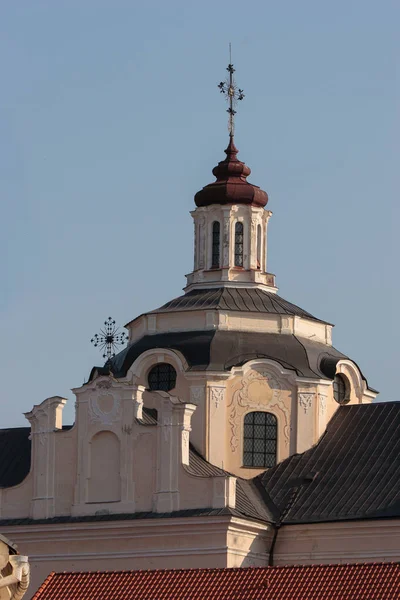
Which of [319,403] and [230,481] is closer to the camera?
[230,481]

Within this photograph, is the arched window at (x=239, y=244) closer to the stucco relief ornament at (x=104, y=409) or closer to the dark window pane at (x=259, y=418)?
the dark window pane at (x=259, y=418)

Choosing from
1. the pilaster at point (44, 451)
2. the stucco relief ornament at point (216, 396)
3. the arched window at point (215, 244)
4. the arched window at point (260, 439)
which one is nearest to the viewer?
the pilaster at point (44, 451)

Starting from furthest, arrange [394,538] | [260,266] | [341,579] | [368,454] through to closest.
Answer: [260,266]
[368,454]
[394,538]
[341,579]

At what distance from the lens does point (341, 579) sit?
32188 mm

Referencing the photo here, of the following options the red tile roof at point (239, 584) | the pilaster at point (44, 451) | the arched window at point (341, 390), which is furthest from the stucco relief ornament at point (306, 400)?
the red tile roof at point (239, 584)

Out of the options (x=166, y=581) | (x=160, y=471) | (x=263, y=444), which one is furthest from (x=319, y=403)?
(x=166, y=581)

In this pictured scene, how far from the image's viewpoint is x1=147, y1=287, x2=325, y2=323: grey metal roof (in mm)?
46094

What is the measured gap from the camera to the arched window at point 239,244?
47750mm

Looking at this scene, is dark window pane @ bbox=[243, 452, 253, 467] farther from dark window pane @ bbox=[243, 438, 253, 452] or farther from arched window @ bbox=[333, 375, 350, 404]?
arched window @ bbox=[333, 375, 350, 404]

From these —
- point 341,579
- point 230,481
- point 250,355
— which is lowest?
point 341,579

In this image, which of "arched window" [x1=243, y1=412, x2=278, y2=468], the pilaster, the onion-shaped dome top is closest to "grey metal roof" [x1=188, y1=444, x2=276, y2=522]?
"arched window" [x1=243, y1=412, x2=278, y2=468]

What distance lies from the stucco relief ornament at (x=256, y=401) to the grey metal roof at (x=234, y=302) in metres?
1.82

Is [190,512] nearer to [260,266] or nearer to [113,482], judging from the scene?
[113,482]

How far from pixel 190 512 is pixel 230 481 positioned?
1.14m
